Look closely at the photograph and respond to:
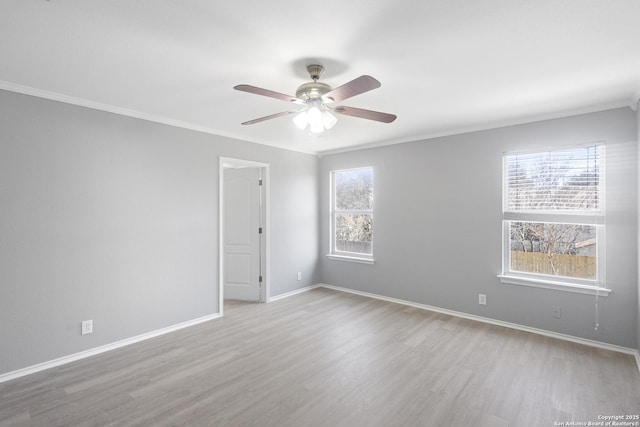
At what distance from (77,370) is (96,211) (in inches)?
56.2

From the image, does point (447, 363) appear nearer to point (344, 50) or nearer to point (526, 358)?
point (526, 358)

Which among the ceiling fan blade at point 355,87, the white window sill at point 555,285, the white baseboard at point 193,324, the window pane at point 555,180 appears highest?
the ceiling fan blade at point 355,87

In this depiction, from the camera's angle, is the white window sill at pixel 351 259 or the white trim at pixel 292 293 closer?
the white trim at pixel 292 293

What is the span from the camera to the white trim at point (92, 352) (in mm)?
2520

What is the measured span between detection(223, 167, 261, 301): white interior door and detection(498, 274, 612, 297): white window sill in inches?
132

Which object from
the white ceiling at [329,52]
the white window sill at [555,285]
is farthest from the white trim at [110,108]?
the white window sill at [555,285]

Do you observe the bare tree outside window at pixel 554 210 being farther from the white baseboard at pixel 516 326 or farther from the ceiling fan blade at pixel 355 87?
the ceiling fan blade at pixel 355 87

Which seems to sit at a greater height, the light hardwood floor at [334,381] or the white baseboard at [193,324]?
the white baseboard at [193,324]

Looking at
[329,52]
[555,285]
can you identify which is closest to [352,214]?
[555,285]

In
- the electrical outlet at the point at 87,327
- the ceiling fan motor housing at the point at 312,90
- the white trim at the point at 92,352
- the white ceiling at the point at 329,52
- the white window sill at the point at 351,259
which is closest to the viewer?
the white ceiling at the point at 329,52

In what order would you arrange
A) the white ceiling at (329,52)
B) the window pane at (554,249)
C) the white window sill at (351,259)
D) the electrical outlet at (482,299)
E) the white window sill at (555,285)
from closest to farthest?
the white ceiling at (329,52) < the white window sill at (555,285) < the window pane at (554,249) < the electrical outlet at (482,299) < the white window sill at (351,259)

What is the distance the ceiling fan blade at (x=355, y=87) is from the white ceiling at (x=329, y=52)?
0.29 metres

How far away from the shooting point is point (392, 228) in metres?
4.59

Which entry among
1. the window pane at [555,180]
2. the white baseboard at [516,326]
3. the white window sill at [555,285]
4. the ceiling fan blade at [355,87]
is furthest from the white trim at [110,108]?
the white window sill at [555,285]
